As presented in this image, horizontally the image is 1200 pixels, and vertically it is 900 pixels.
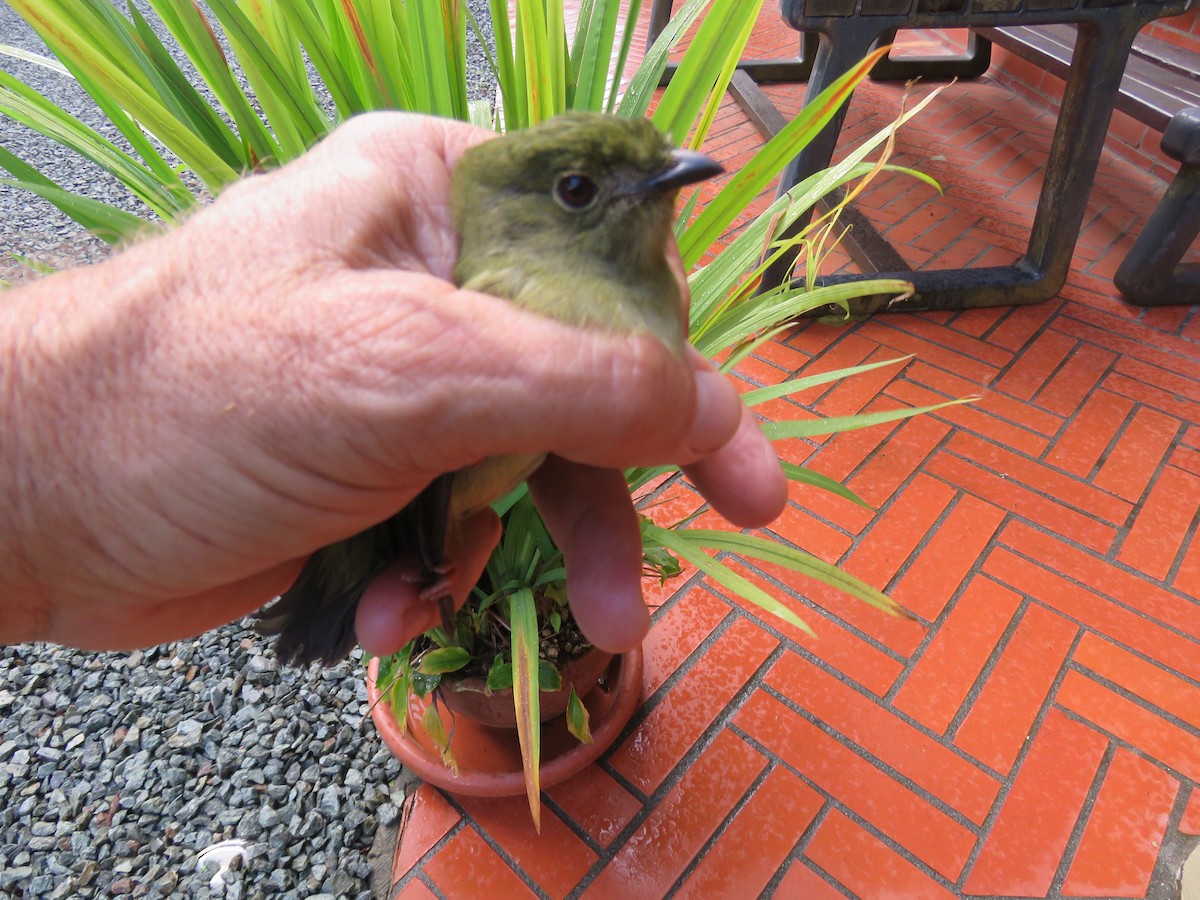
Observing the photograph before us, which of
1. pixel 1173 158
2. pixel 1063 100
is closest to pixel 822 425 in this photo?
pixel 1063 100

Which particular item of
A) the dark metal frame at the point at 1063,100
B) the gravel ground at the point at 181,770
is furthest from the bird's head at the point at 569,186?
the dark metal frame at the point at 1063,100

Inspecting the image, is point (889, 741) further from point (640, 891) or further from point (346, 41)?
point (346, 41)

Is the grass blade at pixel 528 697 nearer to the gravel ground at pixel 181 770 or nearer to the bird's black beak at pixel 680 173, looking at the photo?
the gravel ground at pixel 181 770

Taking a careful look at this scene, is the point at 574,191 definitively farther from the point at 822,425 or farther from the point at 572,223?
the point at 822,425

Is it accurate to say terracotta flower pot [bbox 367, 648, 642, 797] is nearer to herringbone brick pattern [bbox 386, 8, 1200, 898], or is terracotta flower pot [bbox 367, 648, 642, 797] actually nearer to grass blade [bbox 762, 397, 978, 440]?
herringbone brick pattern [bbox 386, 8, 1200, 898]

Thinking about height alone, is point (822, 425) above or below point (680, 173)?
below

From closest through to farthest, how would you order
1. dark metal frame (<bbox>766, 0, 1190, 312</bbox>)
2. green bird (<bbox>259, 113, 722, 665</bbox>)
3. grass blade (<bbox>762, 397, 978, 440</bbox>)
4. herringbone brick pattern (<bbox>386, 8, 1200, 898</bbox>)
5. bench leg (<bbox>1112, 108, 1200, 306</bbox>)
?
green bird (<bbox>259, 113, 722, 665</bbox>)
grass blade (<bbox>762, 397, 978, 440</bbox>)
herringbone brick pattern (<bbox>386, 8, 1200, 898</bbox>)
dark metal frame (<bbox>766, 0, 1190, 312</bbox>)
bench leg (<bbox>1112, 108, 1200, 306</bbox>)

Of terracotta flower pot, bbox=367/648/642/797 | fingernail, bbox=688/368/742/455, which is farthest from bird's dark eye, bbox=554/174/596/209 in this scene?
terracotta flower pot, bbox=367/648/642/797
